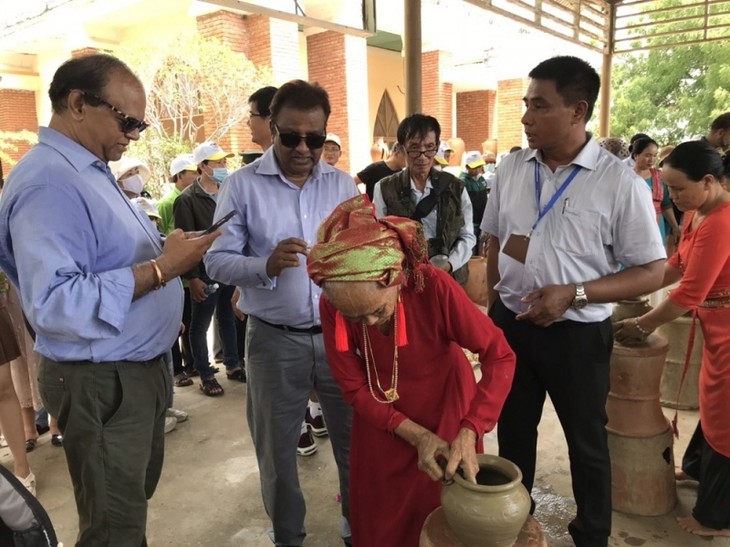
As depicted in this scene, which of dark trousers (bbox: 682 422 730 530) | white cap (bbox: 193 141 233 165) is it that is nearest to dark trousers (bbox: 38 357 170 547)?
dark trousers (bbox: 682 422 730 530)

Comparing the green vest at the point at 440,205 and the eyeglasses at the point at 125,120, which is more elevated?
the eyeglasses at the point at 125,120

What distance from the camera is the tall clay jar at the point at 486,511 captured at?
145 centimetres

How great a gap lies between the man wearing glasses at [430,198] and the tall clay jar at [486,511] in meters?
2.10

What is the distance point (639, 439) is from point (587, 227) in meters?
1.28

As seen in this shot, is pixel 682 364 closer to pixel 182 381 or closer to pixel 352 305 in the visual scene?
pixel 352 305

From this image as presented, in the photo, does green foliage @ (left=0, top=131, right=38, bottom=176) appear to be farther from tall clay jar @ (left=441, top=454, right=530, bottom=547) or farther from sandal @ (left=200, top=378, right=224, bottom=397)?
tall clay jar @ (left=441, top=454, right=530, bottom=547)

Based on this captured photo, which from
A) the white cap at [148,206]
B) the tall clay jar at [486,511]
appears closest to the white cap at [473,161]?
the white cap at [148,206]

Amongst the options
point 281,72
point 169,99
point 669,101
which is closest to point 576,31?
point 281,72

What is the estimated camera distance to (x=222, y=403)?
446 centimetres

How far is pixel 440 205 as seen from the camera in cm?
359

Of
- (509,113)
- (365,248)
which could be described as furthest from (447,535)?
(509,113)

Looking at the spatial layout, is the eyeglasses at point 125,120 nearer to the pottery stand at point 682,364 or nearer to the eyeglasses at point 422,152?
the eyeglasses at point 422,152

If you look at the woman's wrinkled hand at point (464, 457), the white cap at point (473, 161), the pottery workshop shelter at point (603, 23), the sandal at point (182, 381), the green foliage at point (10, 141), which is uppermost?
the pottery workshop shelter at point (603, 23)

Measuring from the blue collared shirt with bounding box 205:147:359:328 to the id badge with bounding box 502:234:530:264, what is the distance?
31.9 inches
